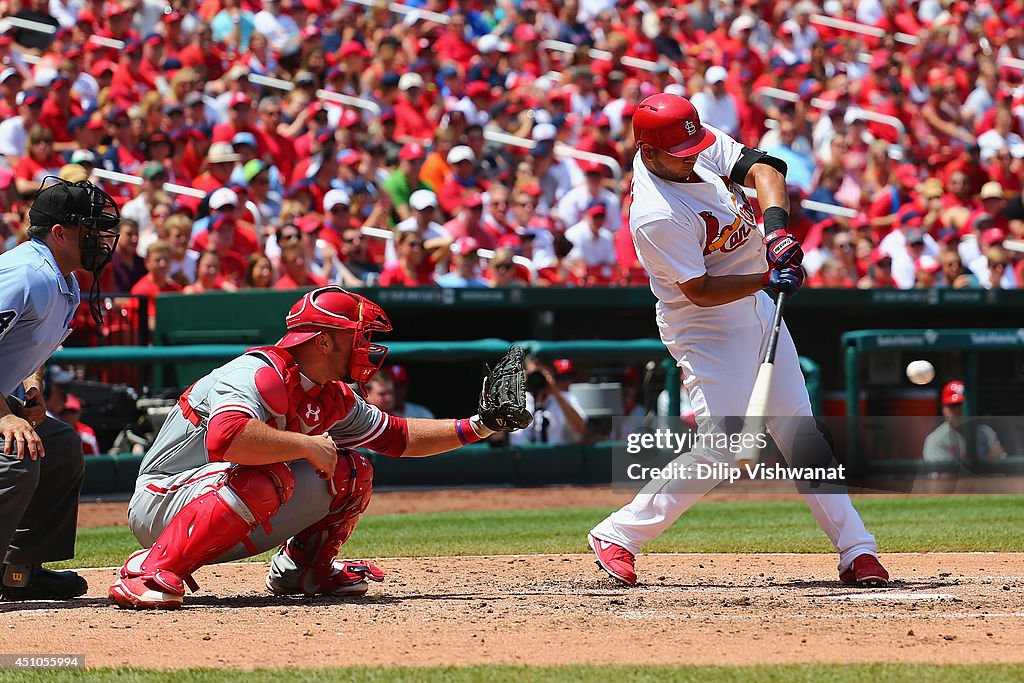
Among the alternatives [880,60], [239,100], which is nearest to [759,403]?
[239,100]

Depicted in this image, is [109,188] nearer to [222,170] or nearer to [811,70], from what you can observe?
[222,170]

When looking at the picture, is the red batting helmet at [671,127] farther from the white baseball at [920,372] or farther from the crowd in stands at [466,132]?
the white baseball at [920,372]

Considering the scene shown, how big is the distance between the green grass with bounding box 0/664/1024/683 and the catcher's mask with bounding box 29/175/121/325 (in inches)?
63.2

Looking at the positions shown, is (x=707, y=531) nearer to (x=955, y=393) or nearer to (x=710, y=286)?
(x=710, y=286)

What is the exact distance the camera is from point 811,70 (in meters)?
18.2

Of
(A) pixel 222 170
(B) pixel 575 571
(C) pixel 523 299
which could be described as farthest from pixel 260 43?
(B) pixel 575 571

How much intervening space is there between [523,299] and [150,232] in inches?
120

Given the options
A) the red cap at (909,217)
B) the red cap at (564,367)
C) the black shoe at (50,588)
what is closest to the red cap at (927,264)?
the red cap at (909,217)

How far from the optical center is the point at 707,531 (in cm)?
782

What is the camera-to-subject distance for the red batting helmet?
515 cm

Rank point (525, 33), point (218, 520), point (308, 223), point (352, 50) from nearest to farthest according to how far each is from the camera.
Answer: point (218, 520)
point (308, 223)
point (352, 50)
point (525, 33)

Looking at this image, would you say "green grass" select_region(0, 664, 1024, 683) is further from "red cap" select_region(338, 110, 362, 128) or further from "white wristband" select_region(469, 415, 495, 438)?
"red cap" select_region(338, 110, 362, 128)

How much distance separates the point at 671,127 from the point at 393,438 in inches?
58.7

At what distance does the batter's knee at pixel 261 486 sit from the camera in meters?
4.83
